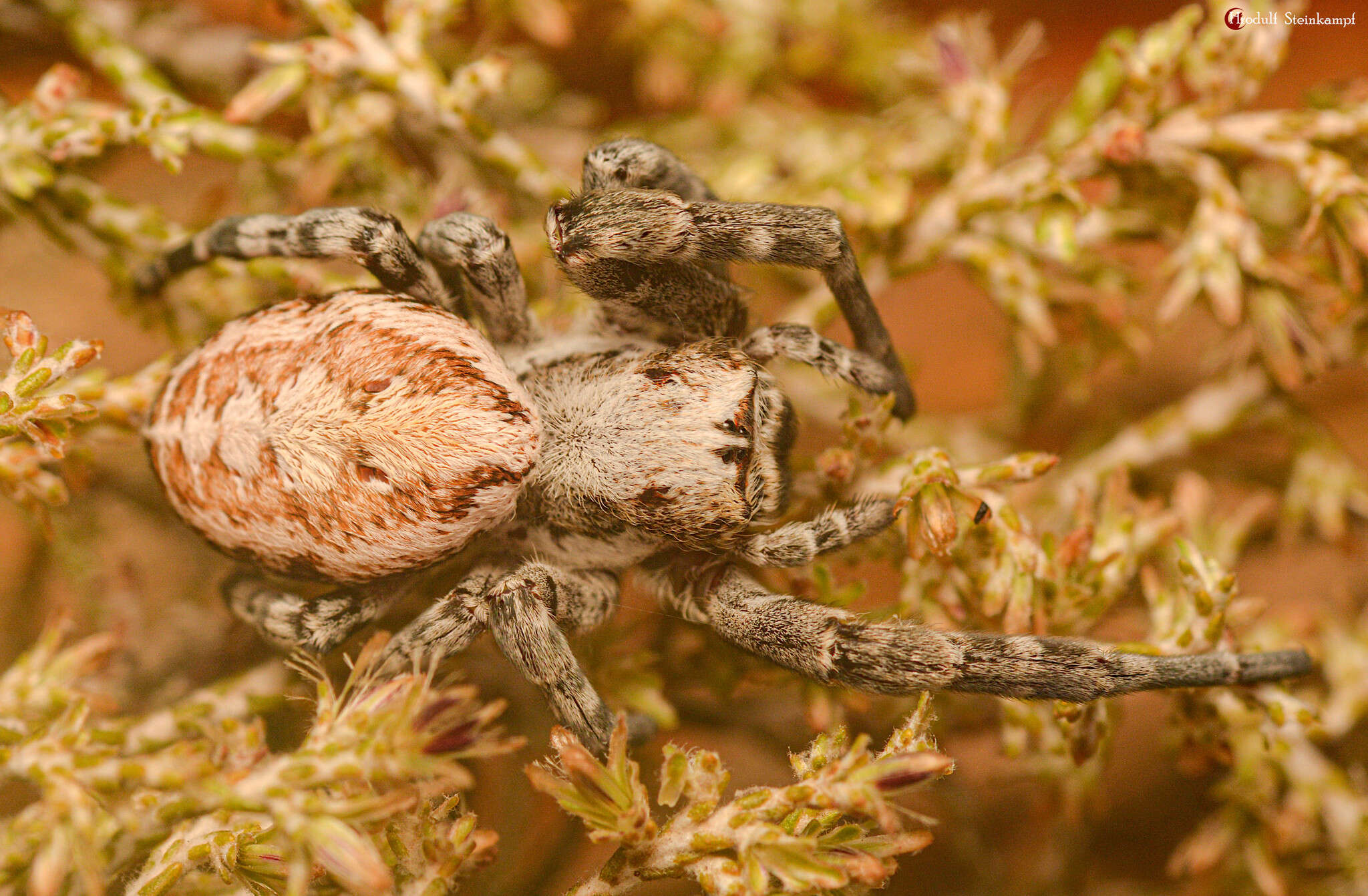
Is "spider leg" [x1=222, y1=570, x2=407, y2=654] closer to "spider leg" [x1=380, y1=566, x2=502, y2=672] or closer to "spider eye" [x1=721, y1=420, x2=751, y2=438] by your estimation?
"spider leg" [x1=380, y1=566, x2=502, y2=672]

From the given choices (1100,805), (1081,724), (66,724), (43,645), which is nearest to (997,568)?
(1081,724)

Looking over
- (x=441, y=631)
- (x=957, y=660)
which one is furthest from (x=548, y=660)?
(x=957, y=660)

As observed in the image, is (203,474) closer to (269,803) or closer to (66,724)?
(66,724)

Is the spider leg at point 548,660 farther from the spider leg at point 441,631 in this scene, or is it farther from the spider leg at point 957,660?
the spider leg at point 957,660

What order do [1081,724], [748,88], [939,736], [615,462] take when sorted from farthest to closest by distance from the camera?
[748,88] < [939,736] < [615,462] < [1081,724]

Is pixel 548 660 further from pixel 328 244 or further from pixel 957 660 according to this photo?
pixel 328 244

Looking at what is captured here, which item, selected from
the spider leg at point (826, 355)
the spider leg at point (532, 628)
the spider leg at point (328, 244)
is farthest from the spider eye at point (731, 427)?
the spider leg at point (328, 244)
